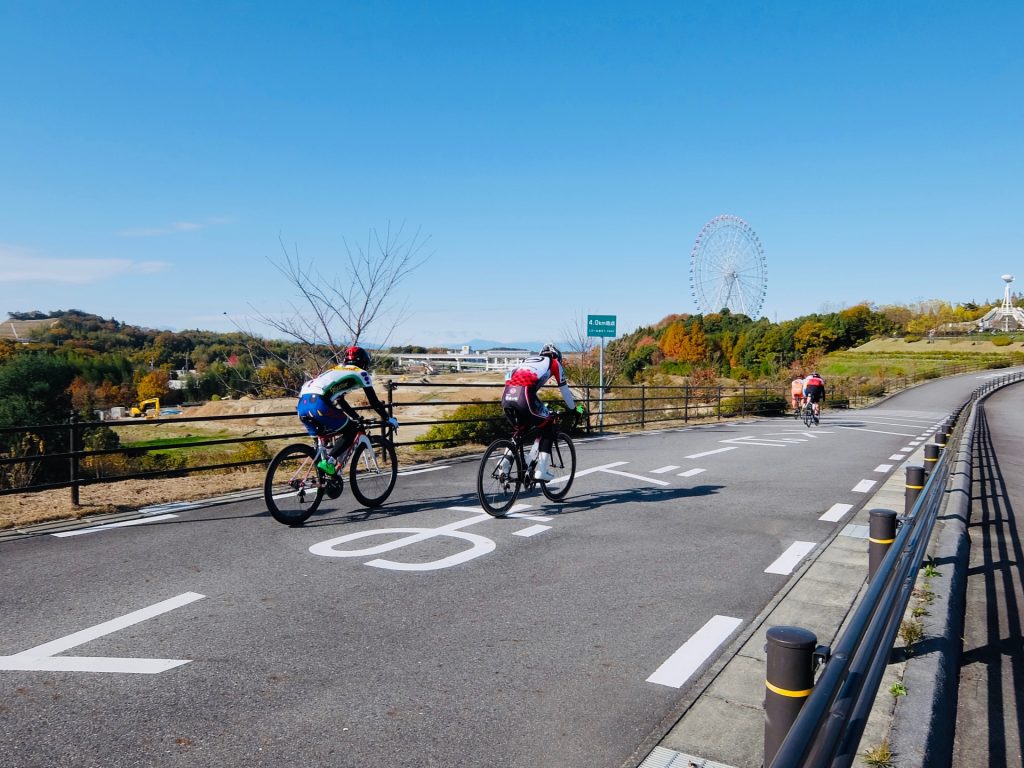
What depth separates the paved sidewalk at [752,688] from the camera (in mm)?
2875

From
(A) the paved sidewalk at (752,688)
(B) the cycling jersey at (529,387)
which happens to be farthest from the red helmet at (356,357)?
(A) the paved sidewalk at (752,688)

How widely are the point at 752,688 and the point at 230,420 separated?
20.6m

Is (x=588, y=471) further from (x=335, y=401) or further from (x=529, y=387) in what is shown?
(x=335, y=401)

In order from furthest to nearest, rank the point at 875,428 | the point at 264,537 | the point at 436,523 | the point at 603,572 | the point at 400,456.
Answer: the point at 875,428
the point at 400,456
the point at 436,523
the point at 264,537
the point at 603,572

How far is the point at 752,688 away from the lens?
11.3 ft

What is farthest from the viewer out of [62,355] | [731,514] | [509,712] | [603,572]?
[62,355]

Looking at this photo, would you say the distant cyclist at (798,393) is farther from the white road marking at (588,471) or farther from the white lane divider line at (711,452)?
the white road marking at (588,471)

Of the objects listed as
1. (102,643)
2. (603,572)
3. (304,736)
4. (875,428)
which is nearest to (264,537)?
(102,643)

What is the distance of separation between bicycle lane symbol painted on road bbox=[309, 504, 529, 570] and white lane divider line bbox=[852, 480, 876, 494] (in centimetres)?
549

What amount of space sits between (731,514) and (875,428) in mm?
17159

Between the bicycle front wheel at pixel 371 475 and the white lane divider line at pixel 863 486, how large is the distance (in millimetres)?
6230

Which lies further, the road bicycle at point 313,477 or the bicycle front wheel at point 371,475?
the bicycle front wheel at point 371,475

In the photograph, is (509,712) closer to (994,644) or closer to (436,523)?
(994,644)

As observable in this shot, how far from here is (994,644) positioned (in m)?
4.09
